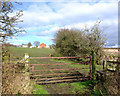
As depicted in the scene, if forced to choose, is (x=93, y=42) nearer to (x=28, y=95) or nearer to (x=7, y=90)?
(x=28, y=95)

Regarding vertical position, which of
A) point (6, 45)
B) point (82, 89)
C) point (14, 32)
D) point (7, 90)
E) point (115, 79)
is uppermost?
point (14, 32)

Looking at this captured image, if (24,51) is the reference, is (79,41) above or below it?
above

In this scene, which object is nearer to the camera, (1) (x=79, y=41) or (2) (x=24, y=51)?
(2) (x=24, y=51)

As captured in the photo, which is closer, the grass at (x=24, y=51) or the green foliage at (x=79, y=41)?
the grass at (x=24, y=51)

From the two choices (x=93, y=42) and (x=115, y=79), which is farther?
(x=93, y=42)

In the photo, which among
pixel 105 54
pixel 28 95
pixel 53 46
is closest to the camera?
pixel 28 95

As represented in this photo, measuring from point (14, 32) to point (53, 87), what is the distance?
3.08 m

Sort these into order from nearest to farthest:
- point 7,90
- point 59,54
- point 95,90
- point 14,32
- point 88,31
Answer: point 7,90 → point 95,90 → point 14,32 → point 88,31 → point 59,54

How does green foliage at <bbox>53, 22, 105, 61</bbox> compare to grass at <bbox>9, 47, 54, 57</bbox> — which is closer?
grass at <bbox>9, 47, 54, 57</bbox>

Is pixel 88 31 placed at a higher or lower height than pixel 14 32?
higher

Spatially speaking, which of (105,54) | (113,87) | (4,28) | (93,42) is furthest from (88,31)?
(4,28)

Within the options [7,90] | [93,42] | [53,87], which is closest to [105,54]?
[93,42]

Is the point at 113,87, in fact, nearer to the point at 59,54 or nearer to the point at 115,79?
the point at 115,79

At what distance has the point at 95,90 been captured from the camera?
3.83 meters
